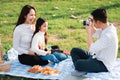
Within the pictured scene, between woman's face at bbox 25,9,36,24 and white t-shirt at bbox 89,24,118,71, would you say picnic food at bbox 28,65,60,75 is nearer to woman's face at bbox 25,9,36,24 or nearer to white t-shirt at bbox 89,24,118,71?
white t-shirt at bbox 89,24,118,71

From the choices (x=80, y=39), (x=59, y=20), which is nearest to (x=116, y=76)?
(x=80, y=39)

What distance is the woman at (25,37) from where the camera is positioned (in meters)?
6.66

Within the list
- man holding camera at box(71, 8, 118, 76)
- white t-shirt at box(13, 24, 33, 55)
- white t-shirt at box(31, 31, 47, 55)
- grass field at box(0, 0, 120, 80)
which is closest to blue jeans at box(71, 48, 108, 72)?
man holding camera at box(71, 8, 118, 76)

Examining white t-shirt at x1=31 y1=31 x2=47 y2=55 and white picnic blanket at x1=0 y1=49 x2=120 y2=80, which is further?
white t-shirt at x1=31 y1=31 x2=47 y2=55

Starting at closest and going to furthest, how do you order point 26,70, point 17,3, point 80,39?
point 26,70 → point 80,39 → point 17,3

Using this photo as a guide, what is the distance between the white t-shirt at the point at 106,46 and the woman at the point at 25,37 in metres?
1.11

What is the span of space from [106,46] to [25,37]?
156cm

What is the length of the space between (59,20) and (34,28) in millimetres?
3074

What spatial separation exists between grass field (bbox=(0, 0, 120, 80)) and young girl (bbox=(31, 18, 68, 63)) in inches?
45.3

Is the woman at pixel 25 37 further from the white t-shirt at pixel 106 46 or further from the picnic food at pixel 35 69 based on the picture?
the white t-shirt at pixel 106 46

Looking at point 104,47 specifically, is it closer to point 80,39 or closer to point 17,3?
point 80,39

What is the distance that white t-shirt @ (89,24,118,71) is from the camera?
601 cm

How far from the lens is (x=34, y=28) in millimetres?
6836

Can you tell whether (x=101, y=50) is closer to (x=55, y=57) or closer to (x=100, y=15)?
(x=100, y=15)
